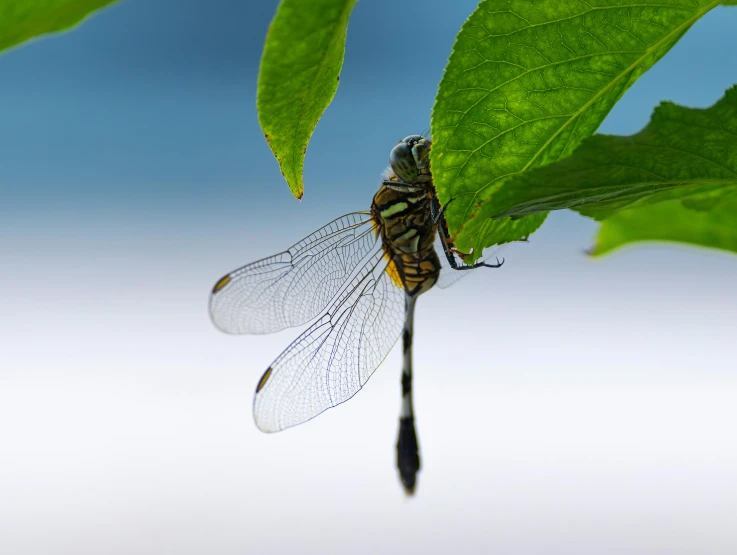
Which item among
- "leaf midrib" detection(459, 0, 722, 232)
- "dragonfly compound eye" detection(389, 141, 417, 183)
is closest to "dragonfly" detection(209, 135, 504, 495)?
"dragonfly compound eye" detection(389, 141, 417, 183)

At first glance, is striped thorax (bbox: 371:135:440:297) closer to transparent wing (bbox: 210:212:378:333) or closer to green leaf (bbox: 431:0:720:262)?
transparent wing (bbox: 210:212:378:333)

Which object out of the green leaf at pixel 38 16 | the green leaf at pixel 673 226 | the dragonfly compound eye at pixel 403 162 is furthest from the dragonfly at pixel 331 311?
the green leaf at pixel 38 16

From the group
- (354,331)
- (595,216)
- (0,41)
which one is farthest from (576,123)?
(354,331)

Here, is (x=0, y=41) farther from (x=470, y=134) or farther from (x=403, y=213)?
(x=403, y=213)

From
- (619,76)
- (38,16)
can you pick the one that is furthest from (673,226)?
(38,16)

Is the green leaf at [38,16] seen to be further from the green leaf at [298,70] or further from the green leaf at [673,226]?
the green leaf at [673,226]

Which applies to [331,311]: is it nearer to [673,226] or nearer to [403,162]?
[403,162]
